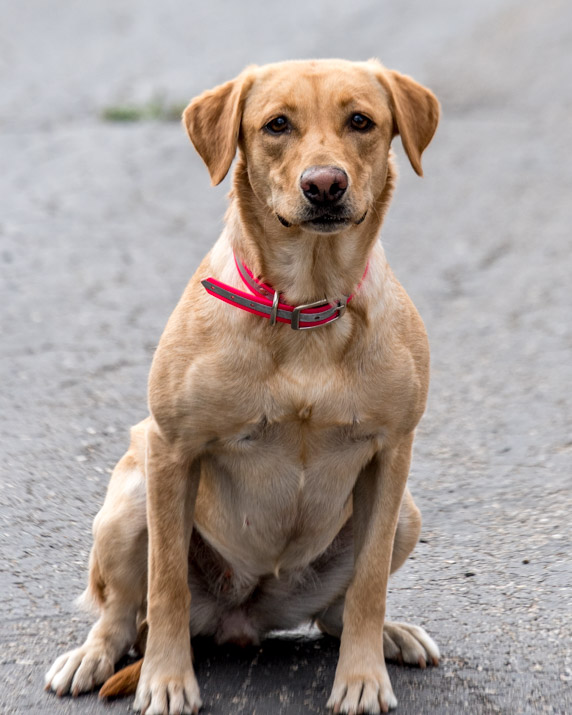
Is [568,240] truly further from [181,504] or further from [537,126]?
[181,504]

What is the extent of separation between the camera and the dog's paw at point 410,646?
3281 mm

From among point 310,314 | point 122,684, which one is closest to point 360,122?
point 310,314

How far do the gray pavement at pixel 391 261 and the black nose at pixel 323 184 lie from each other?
4.79 feet

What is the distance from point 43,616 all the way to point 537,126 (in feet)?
30.3

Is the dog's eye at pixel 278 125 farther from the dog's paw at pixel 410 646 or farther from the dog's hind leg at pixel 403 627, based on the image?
the dog's paw at pixel 410 646

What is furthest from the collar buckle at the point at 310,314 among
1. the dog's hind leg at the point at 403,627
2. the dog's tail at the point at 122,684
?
the dog's tail at the point at 122,684

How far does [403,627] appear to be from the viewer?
3.36 meters

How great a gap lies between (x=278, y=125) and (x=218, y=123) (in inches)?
9.3

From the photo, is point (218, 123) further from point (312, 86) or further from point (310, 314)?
point (310, 314)

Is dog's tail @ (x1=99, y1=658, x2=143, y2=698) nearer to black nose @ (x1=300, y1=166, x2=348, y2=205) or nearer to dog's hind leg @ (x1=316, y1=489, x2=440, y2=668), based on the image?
dog's hind leg @ (x1=316, y1=489, x2=440, y2=668)

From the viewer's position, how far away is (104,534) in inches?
128

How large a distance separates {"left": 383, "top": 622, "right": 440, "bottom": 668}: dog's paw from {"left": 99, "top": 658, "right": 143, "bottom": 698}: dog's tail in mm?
810

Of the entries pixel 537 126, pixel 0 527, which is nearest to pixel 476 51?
pixel 537 126

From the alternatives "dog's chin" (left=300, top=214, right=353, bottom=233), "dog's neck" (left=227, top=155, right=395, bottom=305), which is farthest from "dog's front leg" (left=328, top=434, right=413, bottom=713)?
"dog's chin" (left=300, top=214, right=353, bottom=233)
